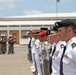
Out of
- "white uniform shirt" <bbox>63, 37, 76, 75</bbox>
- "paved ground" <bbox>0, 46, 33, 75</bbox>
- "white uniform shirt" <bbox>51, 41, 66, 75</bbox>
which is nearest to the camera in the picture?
"white uniform shirt" <bbox>63, 37, 76, 75</bbox>

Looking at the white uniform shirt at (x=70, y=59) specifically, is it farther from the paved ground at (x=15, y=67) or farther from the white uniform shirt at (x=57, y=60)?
the paved ground at (x=15, y=67)

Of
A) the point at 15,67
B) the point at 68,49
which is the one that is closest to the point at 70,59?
the point at 68,49

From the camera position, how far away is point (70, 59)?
3754mm

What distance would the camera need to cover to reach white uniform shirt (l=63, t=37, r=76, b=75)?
3734 mm

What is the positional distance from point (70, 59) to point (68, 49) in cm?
13

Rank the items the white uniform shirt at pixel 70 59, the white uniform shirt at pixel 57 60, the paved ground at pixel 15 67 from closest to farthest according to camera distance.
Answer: the white uniform shirt at pixel 70 59, the white uniform shirt at pixel 57 60, the paved ground at pixel 15 67

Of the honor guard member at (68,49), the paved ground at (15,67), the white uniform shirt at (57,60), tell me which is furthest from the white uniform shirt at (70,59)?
the paved ground at (15,67)

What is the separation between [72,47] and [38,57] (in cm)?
678

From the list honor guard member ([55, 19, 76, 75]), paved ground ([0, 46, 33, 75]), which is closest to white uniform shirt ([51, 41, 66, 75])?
honor guard member ([55, 19, 76, 75])

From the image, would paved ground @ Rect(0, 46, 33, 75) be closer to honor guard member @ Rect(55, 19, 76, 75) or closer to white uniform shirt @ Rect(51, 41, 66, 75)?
white uniform shirt @ Rect(51, 41, 66, 75)

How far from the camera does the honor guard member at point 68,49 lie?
375cm

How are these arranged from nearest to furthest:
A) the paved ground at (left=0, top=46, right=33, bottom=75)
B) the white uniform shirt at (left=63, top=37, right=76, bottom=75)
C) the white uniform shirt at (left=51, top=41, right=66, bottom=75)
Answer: the white uniform shirt at (left=63, top=37, right=76, bottom=75), the white uniform shirt at (left=51, top=41, right=66, bottom=75), the paved ground at (left=0, top=46, right=33, bottom=75)

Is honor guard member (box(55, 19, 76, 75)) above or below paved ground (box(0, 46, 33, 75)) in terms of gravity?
above

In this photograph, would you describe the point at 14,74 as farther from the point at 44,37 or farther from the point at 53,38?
the point at 53,38
